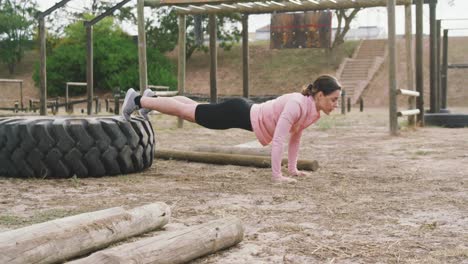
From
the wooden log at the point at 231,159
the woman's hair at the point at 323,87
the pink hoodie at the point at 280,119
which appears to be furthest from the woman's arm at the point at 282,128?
the wooden log at the point at 231,159

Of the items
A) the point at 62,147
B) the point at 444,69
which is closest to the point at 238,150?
the point at 62,147

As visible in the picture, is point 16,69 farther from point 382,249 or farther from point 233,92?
point 382,249

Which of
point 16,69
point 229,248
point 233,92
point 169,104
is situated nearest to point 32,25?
point 16,69

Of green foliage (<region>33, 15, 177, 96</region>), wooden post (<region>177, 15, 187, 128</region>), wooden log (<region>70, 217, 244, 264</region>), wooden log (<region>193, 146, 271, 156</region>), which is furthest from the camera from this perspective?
green foliage (<region>33, 15, 177, 96</region>)

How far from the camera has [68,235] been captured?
2.54 meters

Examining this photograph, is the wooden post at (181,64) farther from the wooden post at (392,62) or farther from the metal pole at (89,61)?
the wooden post at (392,62)

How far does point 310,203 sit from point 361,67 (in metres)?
33.7

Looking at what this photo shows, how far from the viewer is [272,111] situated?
5309mm

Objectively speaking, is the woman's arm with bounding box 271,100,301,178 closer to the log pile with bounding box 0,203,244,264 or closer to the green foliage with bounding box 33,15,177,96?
the log pile with bounding box 0,203,244,264

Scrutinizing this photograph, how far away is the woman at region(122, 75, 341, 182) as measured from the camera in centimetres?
513

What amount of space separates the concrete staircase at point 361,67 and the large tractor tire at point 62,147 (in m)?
28.1

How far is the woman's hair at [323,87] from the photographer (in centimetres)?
515

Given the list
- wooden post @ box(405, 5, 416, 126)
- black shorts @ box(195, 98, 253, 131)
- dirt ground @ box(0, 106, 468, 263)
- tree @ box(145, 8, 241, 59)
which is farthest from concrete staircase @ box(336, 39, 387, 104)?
black shorts @ box(195, 98, 253, 131)

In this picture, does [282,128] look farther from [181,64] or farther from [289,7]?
[181,64]
